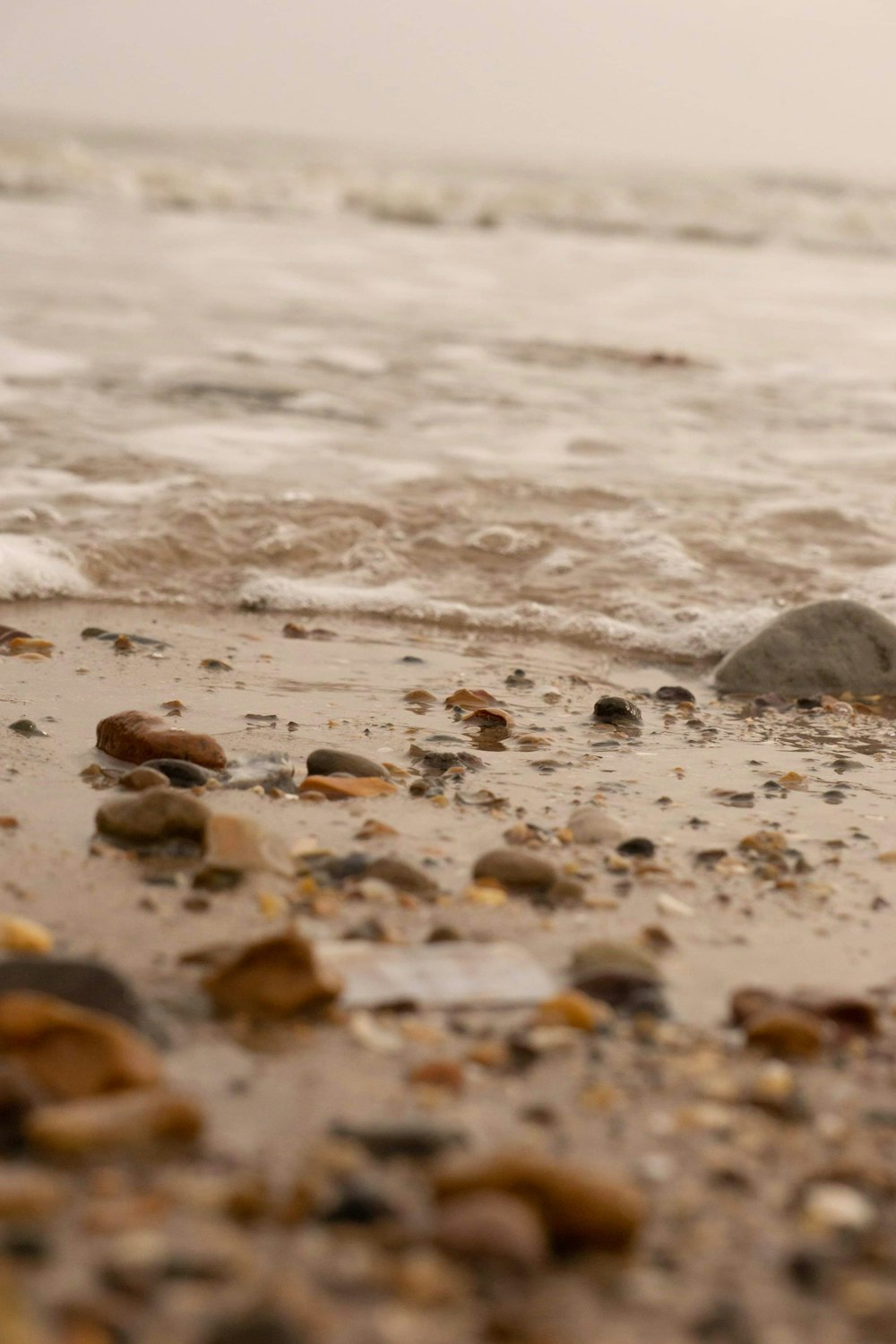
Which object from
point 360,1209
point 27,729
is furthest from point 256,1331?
point 27,729

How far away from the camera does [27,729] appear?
112 inches

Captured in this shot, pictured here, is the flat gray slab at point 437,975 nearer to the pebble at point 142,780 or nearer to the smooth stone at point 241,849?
the smooth stone at point 241,849

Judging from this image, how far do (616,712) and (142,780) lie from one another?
1.18 metres

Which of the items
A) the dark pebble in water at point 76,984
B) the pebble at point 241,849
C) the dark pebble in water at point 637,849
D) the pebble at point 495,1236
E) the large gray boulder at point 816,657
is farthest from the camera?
the large gray boulder at point 816,657

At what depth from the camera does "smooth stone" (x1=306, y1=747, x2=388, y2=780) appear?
8.77ft

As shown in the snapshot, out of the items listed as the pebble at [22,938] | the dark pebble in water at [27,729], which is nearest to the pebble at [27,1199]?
the pebble at [22,938]

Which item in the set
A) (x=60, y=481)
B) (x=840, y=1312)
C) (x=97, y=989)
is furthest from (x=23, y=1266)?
(x=60, y=481)

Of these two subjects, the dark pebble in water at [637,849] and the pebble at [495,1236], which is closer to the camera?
the pebble at [495,1236]

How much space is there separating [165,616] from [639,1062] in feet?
8.68

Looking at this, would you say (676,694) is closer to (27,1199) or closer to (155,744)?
(155,744)

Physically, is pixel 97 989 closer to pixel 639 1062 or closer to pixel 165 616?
pixel 639 1062

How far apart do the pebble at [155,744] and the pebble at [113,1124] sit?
133 cm

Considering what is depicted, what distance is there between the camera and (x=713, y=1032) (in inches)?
68.0

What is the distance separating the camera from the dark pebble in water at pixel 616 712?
3.25 m
